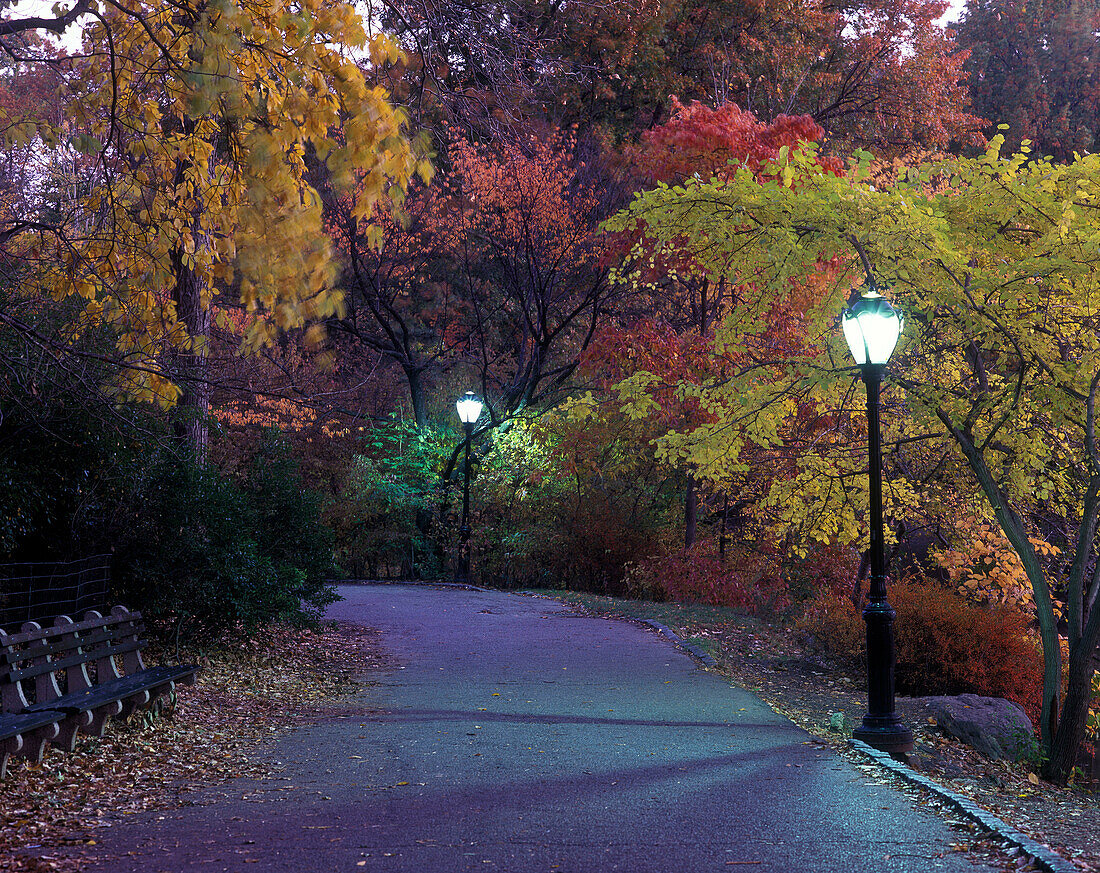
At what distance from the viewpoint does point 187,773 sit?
6.74 m

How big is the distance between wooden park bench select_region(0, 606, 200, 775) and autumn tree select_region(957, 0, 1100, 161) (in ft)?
112

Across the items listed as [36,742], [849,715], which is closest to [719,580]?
[849,715]

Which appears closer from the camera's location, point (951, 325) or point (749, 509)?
point (951, 325)

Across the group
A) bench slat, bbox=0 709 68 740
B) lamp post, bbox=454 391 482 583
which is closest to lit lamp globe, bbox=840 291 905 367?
bench slat, bbox=0 709 68 740

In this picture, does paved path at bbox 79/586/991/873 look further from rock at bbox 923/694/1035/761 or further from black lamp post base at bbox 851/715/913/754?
rock at bbox 923/694/1035/761

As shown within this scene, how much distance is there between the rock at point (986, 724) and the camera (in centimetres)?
1030

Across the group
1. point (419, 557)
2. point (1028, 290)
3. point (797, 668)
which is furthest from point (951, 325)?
point (419, 557)

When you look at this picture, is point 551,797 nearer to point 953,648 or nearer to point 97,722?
point 97,722

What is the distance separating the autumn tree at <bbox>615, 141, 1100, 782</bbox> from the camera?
9.98 metres

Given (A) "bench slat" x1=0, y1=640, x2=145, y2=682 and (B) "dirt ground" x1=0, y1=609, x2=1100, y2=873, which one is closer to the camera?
(B) "dirt ground" x1=0, y1=609, x2=1100, y2=873

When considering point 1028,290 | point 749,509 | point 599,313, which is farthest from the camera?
point 599,313

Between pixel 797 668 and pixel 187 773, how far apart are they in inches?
323

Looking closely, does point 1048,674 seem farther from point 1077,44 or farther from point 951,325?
point 1077,44

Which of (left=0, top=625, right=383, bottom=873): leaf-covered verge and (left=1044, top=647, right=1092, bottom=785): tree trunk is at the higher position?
(left=0, top=625, right=383, bottom=873): leaf-covered verge
